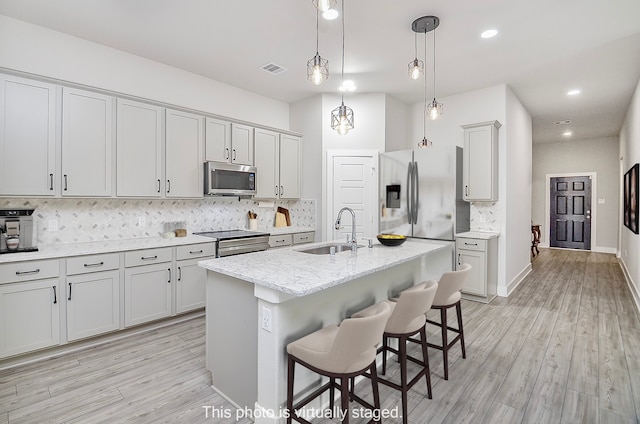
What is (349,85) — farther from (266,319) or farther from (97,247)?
(266,319)

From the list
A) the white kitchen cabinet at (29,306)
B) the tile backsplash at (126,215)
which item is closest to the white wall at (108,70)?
the tile backsplash at (126,215)

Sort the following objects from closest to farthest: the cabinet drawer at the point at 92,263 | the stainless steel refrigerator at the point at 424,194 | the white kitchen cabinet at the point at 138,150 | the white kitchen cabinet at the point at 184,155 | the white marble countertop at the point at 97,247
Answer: the white marble countertop at the point at 97,247 → the cabinet drawer at the point at 92,263 → the white kitchen cabinet at the point at 138,150 → the white kitchen cabinet at the point at 184,155 → the stainless steel refrigerator at the point at 424,194

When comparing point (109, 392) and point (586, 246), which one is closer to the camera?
point (109, 392)

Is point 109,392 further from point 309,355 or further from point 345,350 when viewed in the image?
point 345,350

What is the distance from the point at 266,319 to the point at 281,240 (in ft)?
9.31

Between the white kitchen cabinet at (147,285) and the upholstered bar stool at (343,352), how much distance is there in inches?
86.3

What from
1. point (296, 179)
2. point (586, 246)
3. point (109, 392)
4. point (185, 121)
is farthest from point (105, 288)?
point (586, 246)

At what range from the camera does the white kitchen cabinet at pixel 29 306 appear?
2572mm

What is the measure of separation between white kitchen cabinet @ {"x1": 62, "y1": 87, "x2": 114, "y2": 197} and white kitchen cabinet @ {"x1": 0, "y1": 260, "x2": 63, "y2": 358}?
76cm

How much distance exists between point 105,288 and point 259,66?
3.08 m

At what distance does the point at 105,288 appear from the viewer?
3.05 meters

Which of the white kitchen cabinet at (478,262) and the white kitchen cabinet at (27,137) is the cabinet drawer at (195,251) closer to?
the white kitchen cabinet at (27,137)

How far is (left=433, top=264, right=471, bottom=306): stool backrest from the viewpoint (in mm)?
2516

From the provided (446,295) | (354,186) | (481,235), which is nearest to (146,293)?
(446,295)
